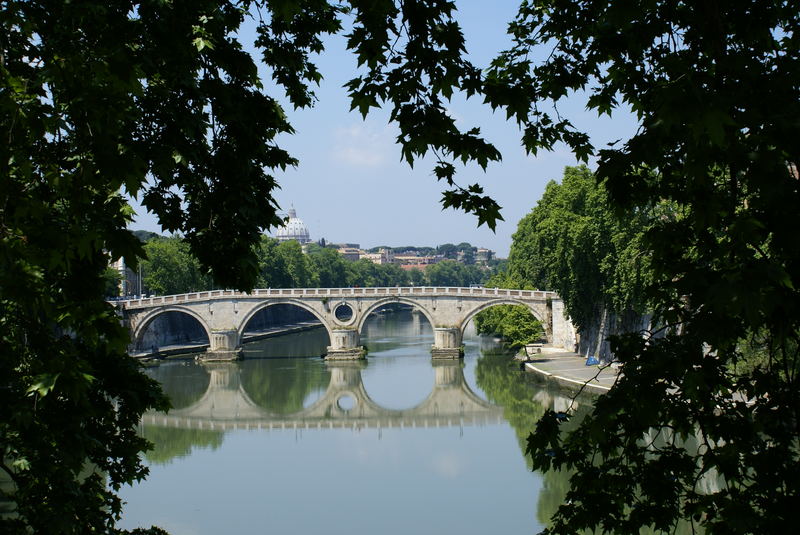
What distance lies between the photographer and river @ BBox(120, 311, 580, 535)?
645 inches

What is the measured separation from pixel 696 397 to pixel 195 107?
12.1ft

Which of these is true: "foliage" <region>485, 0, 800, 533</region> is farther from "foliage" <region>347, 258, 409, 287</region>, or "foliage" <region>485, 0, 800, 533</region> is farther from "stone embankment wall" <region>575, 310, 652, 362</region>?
"foliage" <region>347, 258, 409, 287</region>

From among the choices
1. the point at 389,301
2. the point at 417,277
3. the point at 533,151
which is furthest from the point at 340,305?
the point at 417,277

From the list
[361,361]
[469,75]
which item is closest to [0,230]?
[469,75]

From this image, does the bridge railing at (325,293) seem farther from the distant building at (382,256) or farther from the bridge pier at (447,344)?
the distant building at (382,256)

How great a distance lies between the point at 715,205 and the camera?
3279 millimetres

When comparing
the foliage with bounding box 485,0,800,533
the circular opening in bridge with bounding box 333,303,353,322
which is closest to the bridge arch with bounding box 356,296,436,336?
the circular opening in bridge with bounding box 333,303,353,322

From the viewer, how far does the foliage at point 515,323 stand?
128 feet

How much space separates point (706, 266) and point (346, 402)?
2618 centimetres

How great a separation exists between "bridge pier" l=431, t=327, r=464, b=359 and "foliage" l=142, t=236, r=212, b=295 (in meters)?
15.4

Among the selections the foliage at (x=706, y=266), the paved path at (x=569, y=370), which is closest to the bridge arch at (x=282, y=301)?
the paved path at (x=569, y=370)

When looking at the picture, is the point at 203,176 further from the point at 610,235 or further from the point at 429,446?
the point at 610,235

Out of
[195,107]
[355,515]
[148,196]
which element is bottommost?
[355,515]

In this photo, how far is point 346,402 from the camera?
96.9ft
